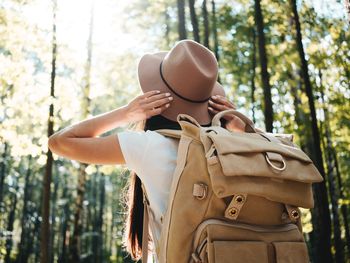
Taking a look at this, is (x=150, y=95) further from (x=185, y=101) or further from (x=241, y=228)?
(x=241, y=228)

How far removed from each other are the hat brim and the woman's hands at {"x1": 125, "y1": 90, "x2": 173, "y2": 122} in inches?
3.0

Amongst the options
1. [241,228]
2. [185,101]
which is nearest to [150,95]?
[185,101]

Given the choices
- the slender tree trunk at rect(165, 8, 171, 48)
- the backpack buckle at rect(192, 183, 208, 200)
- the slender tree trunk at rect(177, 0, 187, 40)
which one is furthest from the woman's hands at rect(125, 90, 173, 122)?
the slender tree trunk at rect(165, 8, 171, 48)

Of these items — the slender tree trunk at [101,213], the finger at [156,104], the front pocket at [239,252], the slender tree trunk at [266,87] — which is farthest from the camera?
the slender tree trunk at [101,213]

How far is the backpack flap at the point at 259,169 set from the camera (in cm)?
170

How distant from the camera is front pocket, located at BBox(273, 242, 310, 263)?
1.74m

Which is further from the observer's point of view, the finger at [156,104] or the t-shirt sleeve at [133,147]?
the finger at [156,104]

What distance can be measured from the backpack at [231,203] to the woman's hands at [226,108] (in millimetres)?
647

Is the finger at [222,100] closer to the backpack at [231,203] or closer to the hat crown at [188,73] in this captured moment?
the hat crown at [188,73]

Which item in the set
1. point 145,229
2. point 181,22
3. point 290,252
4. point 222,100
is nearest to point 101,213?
point 181,22

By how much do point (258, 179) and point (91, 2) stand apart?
14.0 meters

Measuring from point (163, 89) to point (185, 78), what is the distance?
0.14 m

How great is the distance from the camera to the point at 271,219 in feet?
5.90

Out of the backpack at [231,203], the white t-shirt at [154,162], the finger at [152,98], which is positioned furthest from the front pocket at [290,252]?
the finger at [152,98]
